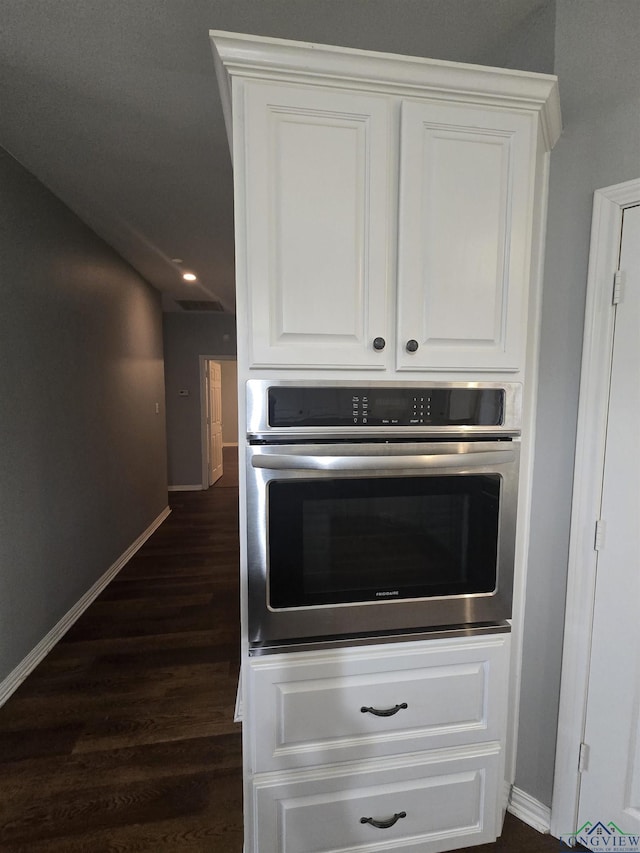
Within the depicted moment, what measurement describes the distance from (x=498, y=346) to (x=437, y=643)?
0.86 m

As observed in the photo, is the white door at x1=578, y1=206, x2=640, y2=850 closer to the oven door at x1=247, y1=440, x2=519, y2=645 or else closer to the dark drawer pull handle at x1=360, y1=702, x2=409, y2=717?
the oven door at x1=247, y1=440, x2=519, y2=645

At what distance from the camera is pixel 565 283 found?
1305 millimetres

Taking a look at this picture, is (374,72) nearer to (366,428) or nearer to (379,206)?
(379,206)

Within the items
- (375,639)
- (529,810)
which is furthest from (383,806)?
(529,810)

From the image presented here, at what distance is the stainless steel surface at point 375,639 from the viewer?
3.57 feet

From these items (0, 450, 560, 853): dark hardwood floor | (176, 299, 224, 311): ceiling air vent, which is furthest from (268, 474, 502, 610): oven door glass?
(176, 299, 224, 311): ceiling air vent

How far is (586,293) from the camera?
1.27 metres

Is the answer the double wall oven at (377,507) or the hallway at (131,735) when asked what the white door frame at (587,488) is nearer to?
the double wall oven at (377,507)

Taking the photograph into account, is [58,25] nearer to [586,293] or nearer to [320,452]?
[320,452]

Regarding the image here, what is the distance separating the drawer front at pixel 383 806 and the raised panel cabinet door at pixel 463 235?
1.16 meters

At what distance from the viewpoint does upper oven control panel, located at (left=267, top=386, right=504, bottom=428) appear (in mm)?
1044

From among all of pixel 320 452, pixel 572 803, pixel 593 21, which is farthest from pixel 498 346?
pixel 572 803
